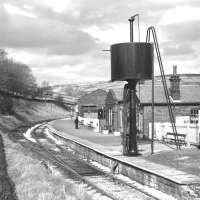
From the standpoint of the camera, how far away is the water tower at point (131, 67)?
66.1 feet

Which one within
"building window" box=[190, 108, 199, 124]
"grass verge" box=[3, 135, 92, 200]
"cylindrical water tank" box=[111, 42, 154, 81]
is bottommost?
"grass verge" box=[3, 135, 92, 200]

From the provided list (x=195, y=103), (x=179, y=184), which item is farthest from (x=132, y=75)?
(x=195, y=103)

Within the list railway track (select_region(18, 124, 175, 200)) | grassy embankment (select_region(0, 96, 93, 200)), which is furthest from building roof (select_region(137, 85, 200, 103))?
grassy embankment (select_region(0, 96, 93, 200))

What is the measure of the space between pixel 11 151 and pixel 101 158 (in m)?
6.58

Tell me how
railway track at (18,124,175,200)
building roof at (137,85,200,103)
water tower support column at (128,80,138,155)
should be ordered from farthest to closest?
building roof at (137,85,200,103), water tower support column at (128,80,138,155), railway track at (18,124,175,200)

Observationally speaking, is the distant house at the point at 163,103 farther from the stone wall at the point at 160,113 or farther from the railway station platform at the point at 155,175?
the railway station platform at the point at 155,175

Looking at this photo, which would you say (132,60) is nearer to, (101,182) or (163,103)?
(101,182)

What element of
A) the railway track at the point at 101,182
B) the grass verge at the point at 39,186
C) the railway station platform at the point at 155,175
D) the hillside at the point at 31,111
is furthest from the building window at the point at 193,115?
the hillside at the point at 31,111

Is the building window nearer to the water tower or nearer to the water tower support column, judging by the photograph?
the water tower support column

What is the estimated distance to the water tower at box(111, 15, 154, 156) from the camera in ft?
66.1

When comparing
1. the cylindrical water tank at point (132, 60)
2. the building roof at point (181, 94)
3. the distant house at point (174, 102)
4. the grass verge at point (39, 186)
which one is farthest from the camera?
the building roof at point (181, 94)

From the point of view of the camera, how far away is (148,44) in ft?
67.5

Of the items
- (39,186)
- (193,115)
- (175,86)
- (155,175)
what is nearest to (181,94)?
(175,86)

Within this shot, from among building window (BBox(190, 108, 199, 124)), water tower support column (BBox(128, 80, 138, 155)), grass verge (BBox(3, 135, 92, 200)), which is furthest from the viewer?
building window (BBox(190, 108, 199, 124))
